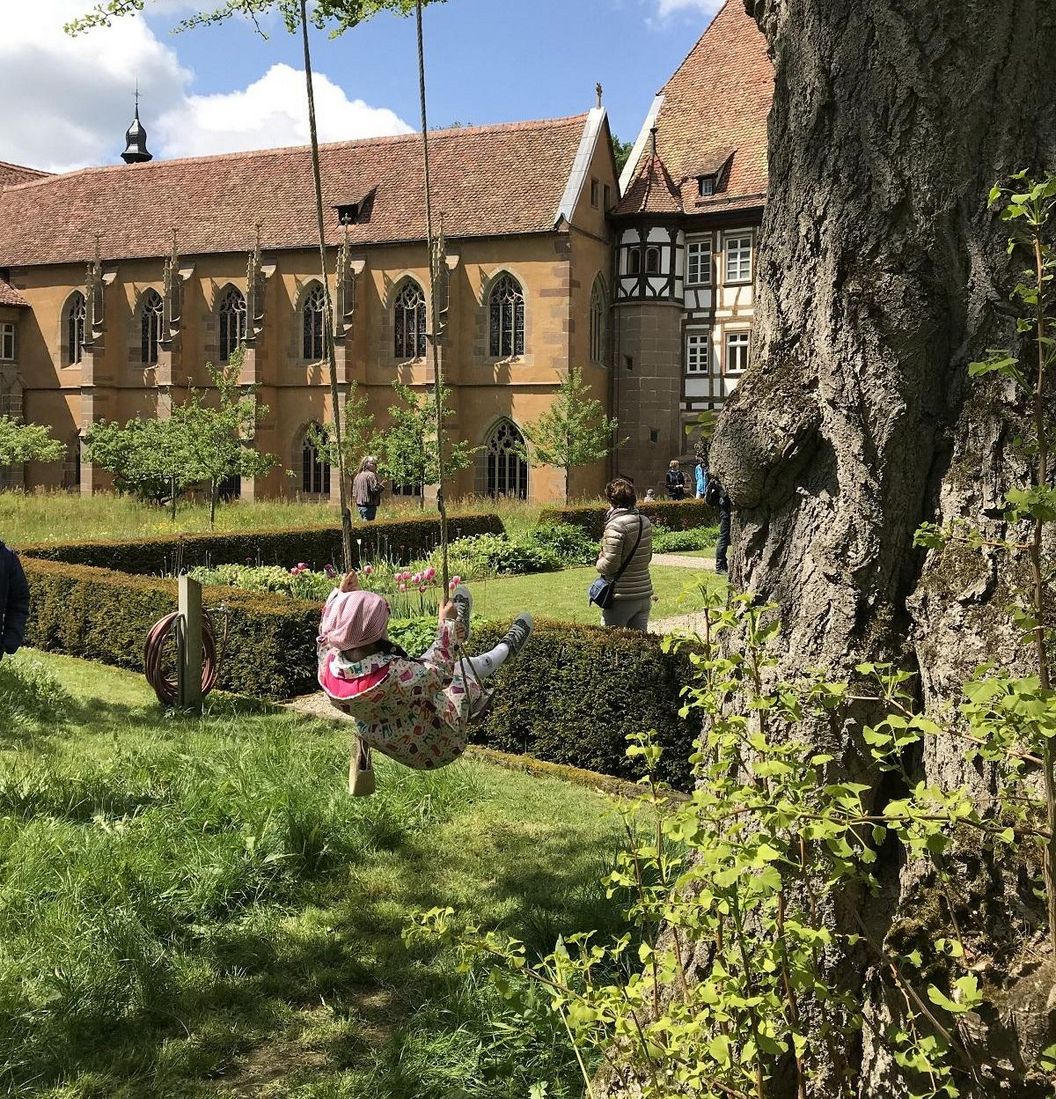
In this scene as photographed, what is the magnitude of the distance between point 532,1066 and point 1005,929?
179cm

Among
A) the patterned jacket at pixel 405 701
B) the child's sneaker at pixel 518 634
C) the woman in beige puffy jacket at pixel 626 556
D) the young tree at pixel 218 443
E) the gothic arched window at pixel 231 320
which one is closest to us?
the patterned jacket at pixel 405 701

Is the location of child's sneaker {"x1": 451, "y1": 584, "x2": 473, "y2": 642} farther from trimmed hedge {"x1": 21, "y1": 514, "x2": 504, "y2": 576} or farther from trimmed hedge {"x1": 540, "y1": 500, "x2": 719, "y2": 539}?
trimmed hedge {"x1": 540, "y1": 500, "x2": 719, "y2": 539}

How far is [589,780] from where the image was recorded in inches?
280

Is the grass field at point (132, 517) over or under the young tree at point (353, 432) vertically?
under

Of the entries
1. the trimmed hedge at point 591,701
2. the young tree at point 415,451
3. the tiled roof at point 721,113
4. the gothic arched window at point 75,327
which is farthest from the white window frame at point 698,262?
the trimmed hedge at point 591,701

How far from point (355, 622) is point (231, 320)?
33611 millimetres

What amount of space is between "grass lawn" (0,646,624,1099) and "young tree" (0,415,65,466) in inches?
Result: 1078

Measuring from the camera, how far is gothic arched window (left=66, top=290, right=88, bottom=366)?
37.7m

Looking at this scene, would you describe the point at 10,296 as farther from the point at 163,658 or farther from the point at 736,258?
the point at 163,658

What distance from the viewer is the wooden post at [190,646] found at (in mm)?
8641

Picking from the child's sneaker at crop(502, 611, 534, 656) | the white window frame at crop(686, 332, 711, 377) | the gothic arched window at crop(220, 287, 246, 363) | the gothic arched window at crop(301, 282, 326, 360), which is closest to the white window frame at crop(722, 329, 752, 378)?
the white window frame at crop(686, 332, 711, 377)

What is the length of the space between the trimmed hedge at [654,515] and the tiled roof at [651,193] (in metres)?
11.1

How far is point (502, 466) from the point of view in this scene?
3281 centimetres

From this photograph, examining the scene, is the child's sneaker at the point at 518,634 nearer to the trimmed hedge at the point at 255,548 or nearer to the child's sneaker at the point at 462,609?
the child's sneaker at the point at 462,609
